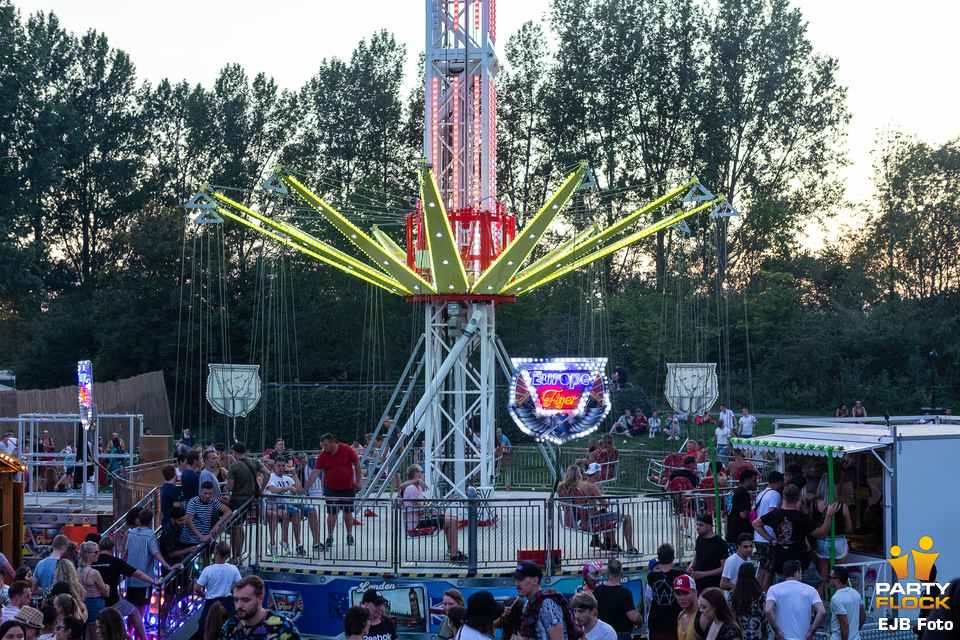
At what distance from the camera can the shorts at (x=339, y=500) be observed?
13703mm

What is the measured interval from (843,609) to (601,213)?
117ft

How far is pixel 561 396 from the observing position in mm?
17406

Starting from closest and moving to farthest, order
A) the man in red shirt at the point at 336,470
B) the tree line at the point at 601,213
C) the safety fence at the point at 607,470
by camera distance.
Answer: the man in red shirt at the point at 336,470, the safety fence at the point at 607,470, the tree line at the point at 601,213

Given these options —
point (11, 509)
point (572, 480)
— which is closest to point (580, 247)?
point (572, 480)

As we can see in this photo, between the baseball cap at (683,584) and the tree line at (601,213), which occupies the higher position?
the tree line at (601,213)

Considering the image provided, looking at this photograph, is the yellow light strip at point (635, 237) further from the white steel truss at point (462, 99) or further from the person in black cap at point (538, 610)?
the person in black cap at point (538, 610)

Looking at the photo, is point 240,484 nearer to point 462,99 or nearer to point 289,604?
point 289,604

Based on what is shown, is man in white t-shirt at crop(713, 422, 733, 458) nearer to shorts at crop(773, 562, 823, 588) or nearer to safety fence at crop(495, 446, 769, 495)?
safety fence at crop(495, 446, 769, 495)

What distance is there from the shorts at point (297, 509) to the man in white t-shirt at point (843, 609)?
295 inches

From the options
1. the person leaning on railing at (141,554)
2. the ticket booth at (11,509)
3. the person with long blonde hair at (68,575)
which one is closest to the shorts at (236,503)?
the person leaning on railing at (141,554)

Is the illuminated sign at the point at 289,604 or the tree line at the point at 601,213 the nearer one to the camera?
the illuminated sign at the point at 289,604

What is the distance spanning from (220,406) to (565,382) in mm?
8142

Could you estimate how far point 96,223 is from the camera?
55.3 metres

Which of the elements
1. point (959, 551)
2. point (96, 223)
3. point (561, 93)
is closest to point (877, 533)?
point (959, 551)
